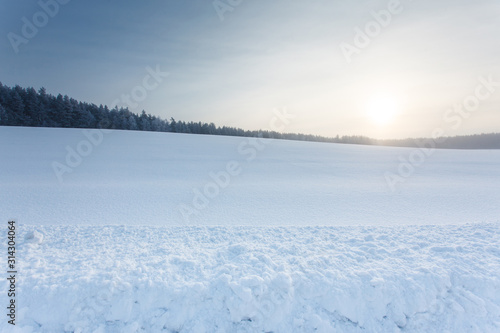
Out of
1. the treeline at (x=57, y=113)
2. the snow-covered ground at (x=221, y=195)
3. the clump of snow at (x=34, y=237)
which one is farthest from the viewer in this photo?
the treeline at (x=57, y=113)

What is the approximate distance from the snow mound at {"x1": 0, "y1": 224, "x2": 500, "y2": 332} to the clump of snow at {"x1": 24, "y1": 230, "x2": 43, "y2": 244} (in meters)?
0.28

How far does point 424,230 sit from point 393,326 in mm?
2869

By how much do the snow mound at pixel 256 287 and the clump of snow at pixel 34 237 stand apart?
0.28 m

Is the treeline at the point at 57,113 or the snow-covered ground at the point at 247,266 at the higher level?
the treeline at the point at 57,113

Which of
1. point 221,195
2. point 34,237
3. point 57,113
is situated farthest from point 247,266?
point 57,113

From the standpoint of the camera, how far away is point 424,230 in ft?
17.5

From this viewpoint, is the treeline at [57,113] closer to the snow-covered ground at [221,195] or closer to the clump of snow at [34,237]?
the snow-covered ground at [221,195]

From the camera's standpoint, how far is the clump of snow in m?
4.55

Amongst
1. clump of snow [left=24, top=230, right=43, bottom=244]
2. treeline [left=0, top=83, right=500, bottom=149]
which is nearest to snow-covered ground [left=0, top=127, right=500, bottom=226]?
clump of snow [left=24, top=230, right=43, bottom=244]

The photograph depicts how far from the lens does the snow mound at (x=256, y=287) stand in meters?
3.13

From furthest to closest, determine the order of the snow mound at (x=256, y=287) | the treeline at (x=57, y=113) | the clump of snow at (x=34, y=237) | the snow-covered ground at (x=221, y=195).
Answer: the treeline at (x=57, y=113) → the snow-covered ground at (x=221, y=195) → the clump of snow at (x=34, y=237) → the snow mound at (x=256, y=287)

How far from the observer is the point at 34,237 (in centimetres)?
461

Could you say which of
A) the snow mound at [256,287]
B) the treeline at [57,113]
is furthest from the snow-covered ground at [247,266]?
the treeline at [57,113]

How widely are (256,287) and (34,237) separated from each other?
13.9 ft
